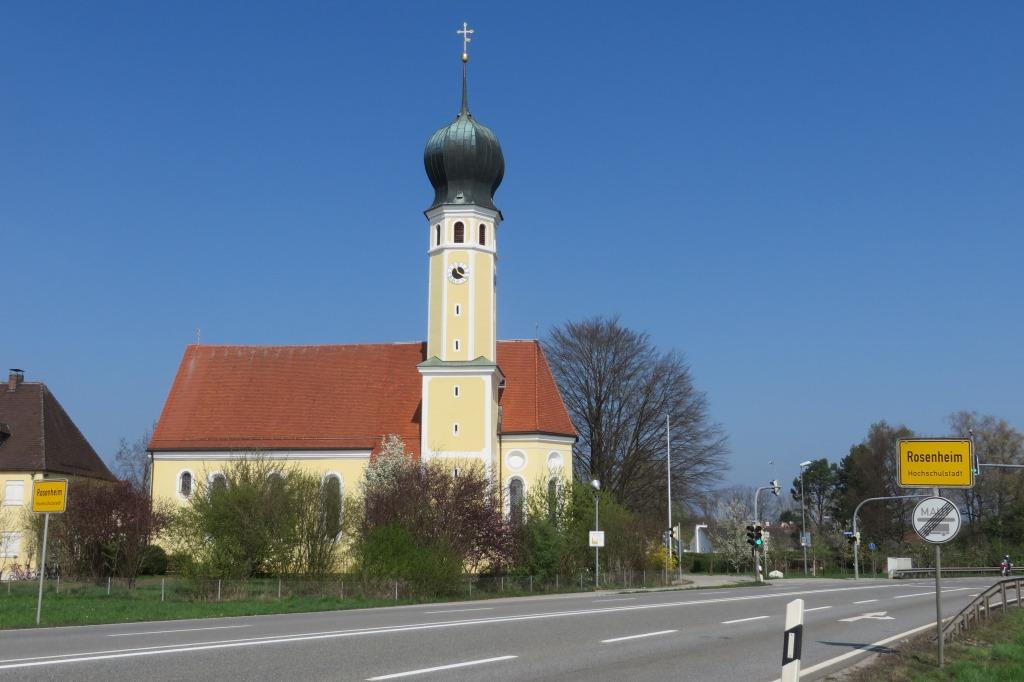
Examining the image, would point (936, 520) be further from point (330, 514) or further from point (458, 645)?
point (330, 514)

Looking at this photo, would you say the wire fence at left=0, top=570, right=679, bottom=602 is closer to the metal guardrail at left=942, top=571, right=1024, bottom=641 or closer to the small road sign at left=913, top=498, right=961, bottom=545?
the metal guardrail at left=942, top=571, right=1024, bottom=641

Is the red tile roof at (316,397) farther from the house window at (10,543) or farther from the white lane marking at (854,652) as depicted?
the white lane marking at (854,652)

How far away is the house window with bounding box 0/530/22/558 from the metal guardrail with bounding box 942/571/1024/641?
36274mm

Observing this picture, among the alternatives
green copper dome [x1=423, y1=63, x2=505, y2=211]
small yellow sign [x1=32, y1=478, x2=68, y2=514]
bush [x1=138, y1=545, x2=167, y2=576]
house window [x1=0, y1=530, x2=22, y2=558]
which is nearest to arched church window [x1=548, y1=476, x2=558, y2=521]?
green copper dome [x1=423, y1=63, x2=505, y2=211]

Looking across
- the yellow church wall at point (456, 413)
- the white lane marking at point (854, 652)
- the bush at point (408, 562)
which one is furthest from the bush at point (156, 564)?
the white lane marking at point (854, 652)

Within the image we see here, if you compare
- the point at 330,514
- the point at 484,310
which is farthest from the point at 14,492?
the point at 484,310

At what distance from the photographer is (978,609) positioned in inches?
740

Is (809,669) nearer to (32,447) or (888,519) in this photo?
(32,447)

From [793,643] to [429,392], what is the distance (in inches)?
1446

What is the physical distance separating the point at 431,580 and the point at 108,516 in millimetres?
11862

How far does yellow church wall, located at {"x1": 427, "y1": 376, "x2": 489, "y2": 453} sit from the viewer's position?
144 ft

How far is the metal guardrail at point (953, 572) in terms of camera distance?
57344 mm

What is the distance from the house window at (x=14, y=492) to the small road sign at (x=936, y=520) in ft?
140

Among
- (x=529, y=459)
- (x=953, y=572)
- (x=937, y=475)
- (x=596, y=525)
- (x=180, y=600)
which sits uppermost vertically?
(x=529, y=459)
